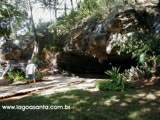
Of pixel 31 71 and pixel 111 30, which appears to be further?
pixel 111 30

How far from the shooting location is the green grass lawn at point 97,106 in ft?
32.1

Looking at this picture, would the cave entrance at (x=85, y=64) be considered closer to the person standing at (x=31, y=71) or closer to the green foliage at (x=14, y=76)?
the green foliage at (x=14, y=76)

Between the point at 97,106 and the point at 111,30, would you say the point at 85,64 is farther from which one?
the point at 97,106

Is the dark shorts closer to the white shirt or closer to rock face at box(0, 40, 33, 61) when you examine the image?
the white shirt

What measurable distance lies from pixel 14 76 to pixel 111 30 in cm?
792

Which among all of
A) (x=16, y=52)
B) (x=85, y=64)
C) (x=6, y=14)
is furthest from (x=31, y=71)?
(x=6, y=14)

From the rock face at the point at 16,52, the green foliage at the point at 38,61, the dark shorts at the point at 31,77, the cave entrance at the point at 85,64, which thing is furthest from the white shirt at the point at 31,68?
the rock face at the point at 16,52

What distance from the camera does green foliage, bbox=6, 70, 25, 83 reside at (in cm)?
2059

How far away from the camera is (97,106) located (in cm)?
1061

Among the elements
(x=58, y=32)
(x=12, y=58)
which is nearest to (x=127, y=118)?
(x=58, y=32)

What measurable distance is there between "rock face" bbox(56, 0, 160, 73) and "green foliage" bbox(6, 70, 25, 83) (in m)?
4.12

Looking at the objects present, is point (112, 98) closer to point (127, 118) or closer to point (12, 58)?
point (127, 118)

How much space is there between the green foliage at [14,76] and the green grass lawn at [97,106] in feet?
28.7

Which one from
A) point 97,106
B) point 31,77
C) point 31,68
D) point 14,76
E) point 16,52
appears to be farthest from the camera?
point 16,52
